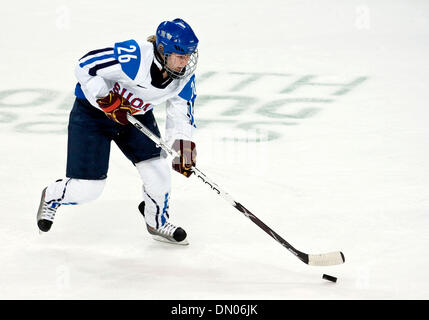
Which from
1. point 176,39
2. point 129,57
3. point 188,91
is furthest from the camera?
point 188,91

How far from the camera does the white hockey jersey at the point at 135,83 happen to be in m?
3.80

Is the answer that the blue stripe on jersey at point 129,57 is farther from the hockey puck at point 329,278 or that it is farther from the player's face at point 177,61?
the hockey puck at point 329,278

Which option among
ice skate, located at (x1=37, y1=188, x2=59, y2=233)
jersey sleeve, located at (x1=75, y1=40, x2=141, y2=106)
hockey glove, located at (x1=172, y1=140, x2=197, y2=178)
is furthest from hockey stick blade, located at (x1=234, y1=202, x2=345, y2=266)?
ice skate, located at (x1=37, y1=188, x2=59, y2=233)

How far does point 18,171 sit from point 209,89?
1867 mm

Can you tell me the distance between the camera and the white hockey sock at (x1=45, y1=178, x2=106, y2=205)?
4.03m

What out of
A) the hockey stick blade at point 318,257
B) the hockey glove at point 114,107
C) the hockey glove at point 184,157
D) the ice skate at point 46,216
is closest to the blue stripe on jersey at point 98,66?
the hockey glove at point 114,107

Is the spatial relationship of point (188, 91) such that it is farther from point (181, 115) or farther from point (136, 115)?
point (136, 115)

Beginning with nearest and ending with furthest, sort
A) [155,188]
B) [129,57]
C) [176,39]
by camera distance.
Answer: [176,39], [129,57], [155,188]

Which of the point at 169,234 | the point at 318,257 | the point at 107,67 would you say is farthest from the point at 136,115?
the point at 318,257

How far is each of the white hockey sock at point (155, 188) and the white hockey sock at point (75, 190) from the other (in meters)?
0.19

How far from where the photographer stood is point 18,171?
5.09 metres

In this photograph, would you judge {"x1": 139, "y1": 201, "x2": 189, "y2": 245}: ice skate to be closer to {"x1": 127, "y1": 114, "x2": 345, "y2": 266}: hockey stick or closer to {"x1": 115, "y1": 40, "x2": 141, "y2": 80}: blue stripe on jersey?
{"x1": 127, "y1": 114, "x2": 345, "y2": 266}: hockey stick

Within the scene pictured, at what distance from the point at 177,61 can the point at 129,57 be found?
8.1 inches

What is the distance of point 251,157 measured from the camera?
534 cm
